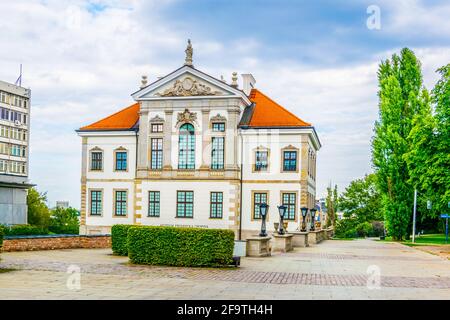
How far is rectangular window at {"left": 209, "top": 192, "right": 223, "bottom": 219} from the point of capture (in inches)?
1863

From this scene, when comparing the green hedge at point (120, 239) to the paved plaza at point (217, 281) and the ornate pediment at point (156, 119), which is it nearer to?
the paved plaza at point (217, 281)

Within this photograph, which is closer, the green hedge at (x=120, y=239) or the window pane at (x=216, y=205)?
the green hedge at (x=120, y=239)

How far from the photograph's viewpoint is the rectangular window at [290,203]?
152 ft

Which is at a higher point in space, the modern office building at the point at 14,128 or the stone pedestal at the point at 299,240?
the modern office building at the point at 14,128

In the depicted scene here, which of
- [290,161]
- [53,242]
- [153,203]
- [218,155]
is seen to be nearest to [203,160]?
A: [218,155]

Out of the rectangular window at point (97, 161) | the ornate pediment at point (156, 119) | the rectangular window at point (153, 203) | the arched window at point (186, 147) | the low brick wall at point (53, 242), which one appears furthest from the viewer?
the rectangular window at point (97, 161)

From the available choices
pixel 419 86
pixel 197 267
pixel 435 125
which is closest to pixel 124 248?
pixel 197 267

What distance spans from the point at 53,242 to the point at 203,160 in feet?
68.5

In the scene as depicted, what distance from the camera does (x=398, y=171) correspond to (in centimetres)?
5250

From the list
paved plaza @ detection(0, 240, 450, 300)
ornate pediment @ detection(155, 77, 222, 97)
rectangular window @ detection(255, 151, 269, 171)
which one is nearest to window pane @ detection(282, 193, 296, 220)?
rectangular window @ detection(255, 151, 269, 171)

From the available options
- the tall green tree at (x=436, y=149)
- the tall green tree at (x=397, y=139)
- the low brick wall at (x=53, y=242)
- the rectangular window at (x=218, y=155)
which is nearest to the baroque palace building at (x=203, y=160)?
the rectangular window at (x=218, y=155)

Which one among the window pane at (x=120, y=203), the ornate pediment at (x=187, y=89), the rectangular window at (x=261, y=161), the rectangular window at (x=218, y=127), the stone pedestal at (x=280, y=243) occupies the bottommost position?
the stone pedestal at (x=280, y=243)

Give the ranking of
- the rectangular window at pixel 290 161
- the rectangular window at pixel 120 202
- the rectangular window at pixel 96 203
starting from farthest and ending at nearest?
the rectangular window at pixel 96 203 → the rectangular window at pixel 120 202 → the rectangular window at pixel 290 161

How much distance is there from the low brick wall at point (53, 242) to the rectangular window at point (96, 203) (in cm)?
1961
